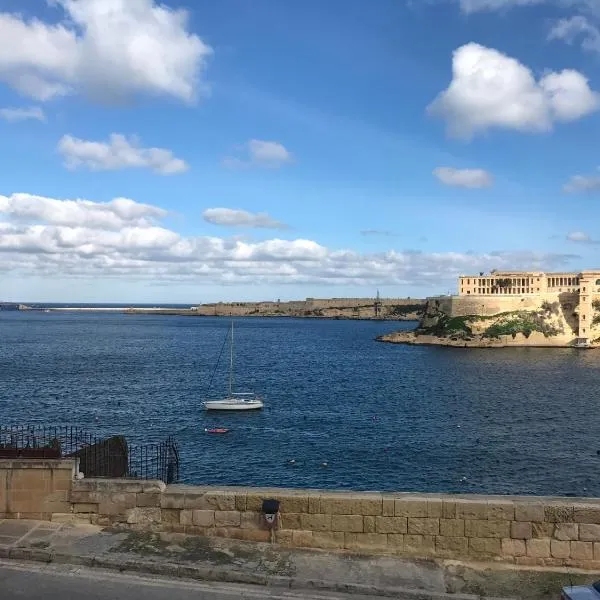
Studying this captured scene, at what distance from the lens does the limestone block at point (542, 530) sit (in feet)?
30.9

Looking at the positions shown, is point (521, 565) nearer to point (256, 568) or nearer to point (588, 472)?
point (256, 568)

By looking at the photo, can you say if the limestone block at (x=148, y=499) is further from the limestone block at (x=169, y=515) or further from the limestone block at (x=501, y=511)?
the limestone block at (x=501, y=511)

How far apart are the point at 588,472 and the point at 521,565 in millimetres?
25851

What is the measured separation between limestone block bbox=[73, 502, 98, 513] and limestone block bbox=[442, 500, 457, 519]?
578 centimetres

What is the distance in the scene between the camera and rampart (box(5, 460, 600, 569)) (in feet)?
30.9

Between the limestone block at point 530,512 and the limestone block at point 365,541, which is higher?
the limestone block at point 530,512

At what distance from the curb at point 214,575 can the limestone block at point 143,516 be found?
116 cm

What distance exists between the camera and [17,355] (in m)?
88.2

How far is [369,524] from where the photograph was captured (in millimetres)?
9789

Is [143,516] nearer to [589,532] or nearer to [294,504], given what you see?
[294,504]

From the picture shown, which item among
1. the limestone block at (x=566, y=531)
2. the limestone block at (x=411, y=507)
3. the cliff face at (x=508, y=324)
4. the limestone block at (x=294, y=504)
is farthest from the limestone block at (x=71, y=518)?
the cliff face at (x=508, y=324)

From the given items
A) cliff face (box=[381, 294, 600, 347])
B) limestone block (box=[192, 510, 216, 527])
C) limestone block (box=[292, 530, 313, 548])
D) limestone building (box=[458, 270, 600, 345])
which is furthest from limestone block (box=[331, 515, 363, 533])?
limestone building (box=[458, 270, 600, 345])

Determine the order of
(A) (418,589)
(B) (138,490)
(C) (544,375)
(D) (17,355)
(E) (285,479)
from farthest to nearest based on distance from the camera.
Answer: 1. (D) (17,355)
2. (C) (544,375)
3. (E) (285,479)
4. (B) (138,490)
5. (A) (418,589)

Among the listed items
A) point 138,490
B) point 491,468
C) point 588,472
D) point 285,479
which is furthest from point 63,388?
point 138,490
